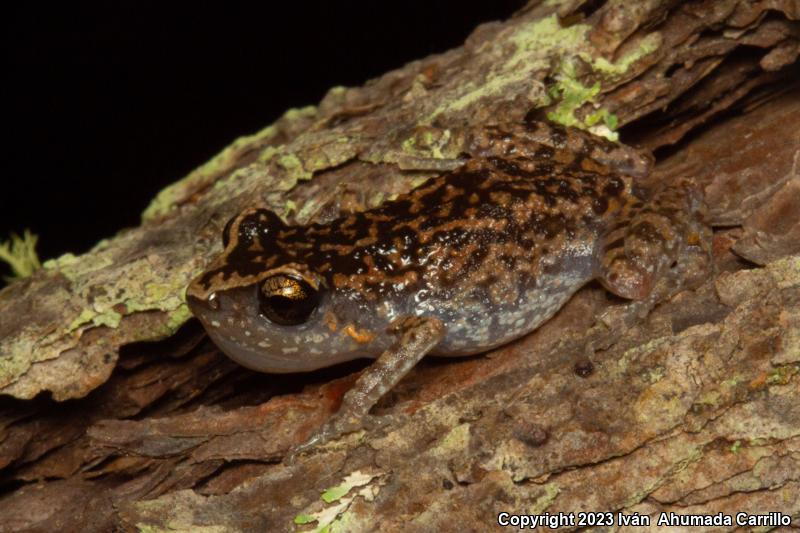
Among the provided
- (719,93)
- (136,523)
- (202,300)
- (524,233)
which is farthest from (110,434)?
(719,93)

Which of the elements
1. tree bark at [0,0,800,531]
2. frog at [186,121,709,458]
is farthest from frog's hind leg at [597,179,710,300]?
tree bark at [0,0,800,531]

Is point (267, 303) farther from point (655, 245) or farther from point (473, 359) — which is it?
point (655, 245)

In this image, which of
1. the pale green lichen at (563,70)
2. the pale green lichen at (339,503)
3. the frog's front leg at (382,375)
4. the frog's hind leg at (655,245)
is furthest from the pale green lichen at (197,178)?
the frog's hind leg at (655,245)

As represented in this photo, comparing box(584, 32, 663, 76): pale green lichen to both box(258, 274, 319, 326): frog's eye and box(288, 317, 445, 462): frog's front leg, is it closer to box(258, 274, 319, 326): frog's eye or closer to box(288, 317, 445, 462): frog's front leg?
box(288, 317, 445, 462): frog's front leg

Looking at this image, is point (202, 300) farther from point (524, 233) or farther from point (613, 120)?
point (613, 120)

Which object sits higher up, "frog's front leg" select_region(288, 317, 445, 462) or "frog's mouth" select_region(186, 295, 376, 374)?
"frog's mouth" select_region(186, 295, 376, 374)

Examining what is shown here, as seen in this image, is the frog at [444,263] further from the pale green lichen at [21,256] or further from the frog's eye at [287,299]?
the pale green lichen at [21,256]

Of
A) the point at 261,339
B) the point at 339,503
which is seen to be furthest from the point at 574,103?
the point at 339,503
